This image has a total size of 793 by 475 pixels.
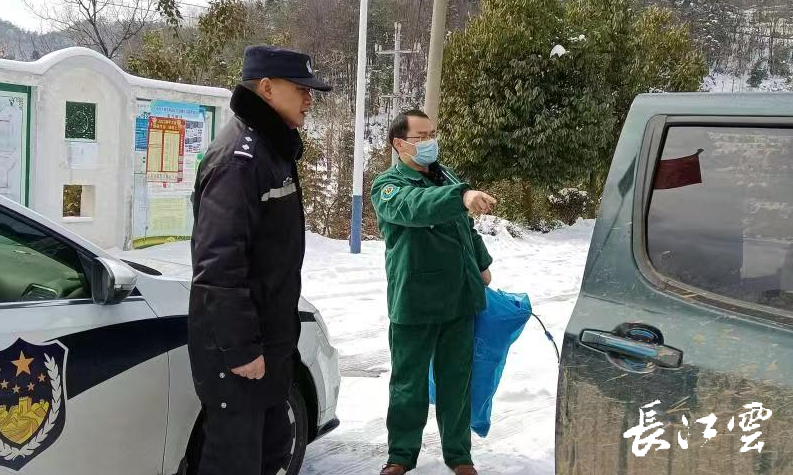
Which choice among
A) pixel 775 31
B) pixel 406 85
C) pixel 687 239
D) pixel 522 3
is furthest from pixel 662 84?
pixel 775 31

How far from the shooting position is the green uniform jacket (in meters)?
3.29

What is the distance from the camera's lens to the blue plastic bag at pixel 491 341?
11.6 ft

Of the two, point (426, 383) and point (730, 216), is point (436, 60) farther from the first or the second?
point (730, 216)

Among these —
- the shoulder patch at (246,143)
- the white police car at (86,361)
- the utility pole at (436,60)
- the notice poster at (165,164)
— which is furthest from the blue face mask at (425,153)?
the utility pole at (436,60)

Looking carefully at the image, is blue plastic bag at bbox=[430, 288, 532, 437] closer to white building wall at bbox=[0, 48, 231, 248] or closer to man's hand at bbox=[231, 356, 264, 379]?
man's hand at bbox=[231, 356, 264, 379]

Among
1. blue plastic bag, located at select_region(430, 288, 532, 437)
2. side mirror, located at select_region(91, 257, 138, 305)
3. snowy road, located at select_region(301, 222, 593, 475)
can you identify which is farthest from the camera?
snowy road, located at select_region(301, 222, 593, 475)

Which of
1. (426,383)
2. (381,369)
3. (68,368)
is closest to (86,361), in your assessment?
(68,368)

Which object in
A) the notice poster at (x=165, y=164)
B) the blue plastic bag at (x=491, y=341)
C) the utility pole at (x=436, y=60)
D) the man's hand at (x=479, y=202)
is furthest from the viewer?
the utility pole at (x=436, y=60)

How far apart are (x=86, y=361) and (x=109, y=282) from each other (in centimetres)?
27

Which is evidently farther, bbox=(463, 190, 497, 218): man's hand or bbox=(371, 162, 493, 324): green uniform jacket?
bbox=(371, 162, 493, 324): green uniform jacket

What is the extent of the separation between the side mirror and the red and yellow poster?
795 centimetres

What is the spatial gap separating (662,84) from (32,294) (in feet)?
70.8

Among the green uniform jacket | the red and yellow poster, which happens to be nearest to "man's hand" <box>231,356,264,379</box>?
the green uniform jacket

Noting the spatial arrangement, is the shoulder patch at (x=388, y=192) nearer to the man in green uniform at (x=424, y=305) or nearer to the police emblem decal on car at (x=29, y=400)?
the man in green uniform at (x=424, y=305)
